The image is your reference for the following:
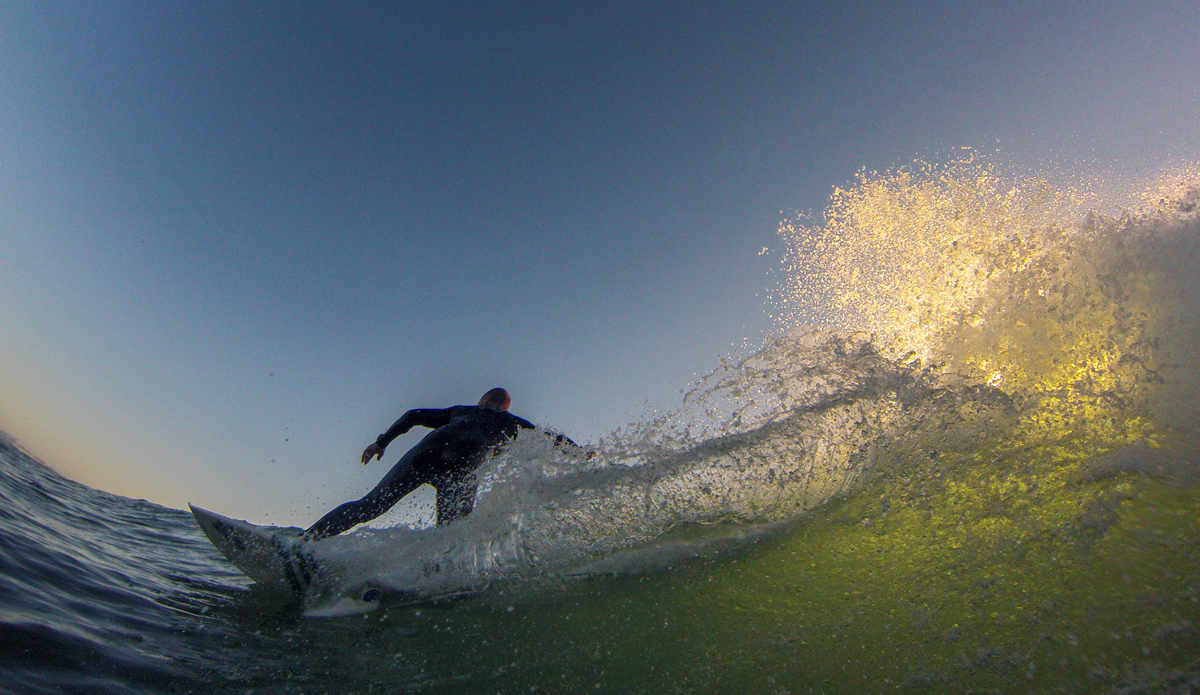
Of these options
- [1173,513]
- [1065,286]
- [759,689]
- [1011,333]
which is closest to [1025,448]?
[1173,513]

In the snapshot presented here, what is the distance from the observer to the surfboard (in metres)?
3.45

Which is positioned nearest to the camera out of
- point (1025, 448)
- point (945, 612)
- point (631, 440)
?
point (945, 612)

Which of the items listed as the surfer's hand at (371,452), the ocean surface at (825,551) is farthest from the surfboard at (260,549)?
the surfer's hand at (371,452)

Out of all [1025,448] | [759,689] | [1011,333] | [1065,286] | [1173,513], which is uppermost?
[1065,286]

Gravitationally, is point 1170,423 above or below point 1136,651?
above

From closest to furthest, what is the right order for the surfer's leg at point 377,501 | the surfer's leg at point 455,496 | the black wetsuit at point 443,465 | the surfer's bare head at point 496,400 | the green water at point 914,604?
1. the green water at point 914,604
2. the surfer's leg at point 377,501
3. the black wetsuit at point 443,465
4. the surfer's leg at point 455,496
5. the surfer's bare head at point 496,400

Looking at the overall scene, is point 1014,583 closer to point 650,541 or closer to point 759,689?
point 759,689

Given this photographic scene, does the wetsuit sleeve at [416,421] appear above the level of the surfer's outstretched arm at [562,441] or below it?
above

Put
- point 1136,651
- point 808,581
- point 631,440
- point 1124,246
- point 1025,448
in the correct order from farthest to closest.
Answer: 1. point 631,440
2. point 1124,246
3. point 1025,448
4. point 808,581
5. point 1136,651

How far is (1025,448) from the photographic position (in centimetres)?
317

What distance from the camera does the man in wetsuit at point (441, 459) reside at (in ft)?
12.8

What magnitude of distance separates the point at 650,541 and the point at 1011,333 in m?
3.17

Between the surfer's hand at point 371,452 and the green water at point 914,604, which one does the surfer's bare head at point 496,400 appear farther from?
the green water at point 914,604

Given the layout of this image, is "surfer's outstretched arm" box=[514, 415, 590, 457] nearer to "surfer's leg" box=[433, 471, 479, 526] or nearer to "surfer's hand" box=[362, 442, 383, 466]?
"surfer's leg" box=[433, 471, 479, 526]
